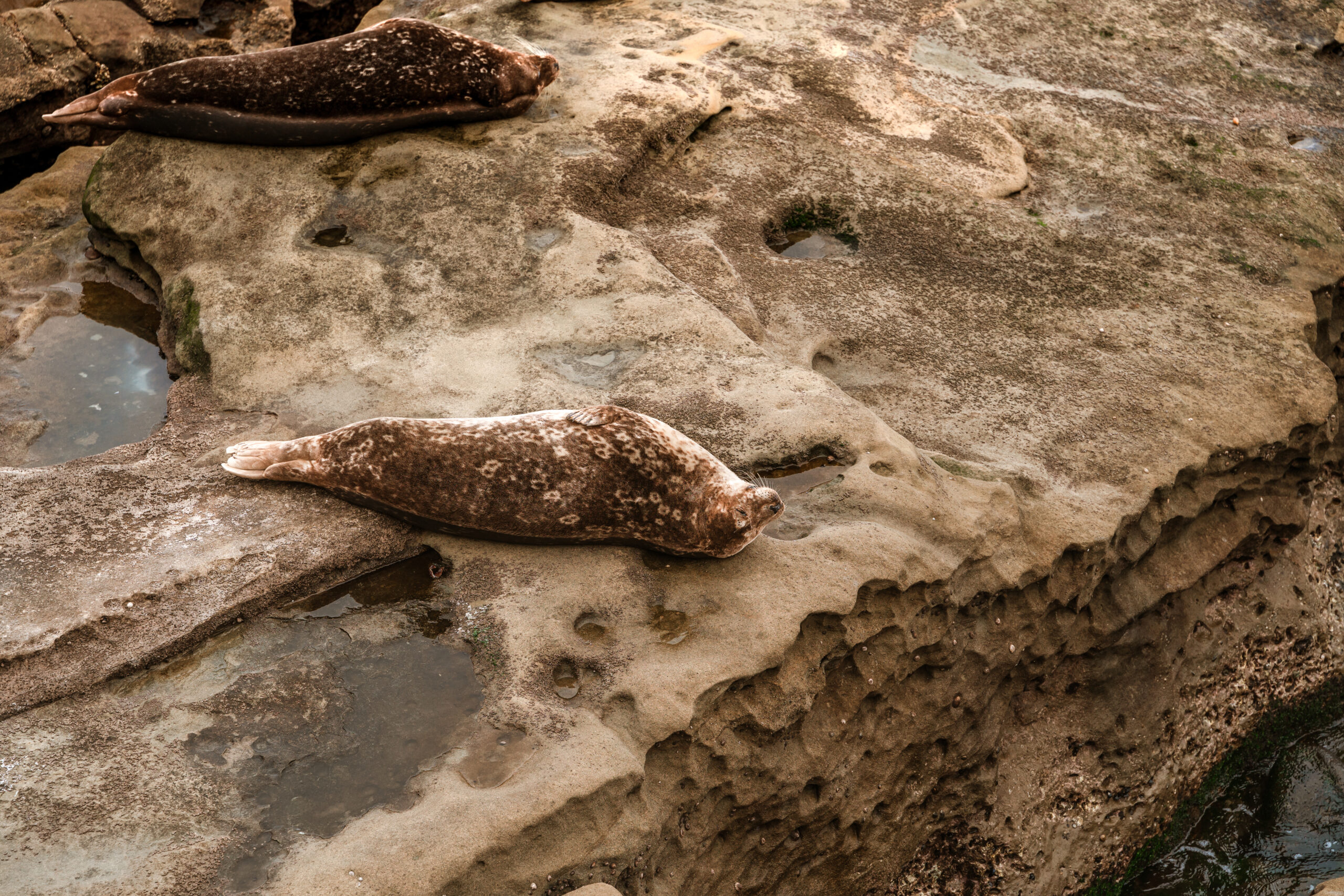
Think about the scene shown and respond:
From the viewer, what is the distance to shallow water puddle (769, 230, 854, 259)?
5.42 metres

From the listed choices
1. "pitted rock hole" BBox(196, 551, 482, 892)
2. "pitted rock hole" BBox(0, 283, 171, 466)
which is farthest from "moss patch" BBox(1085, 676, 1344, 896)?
"pitted rock hole" BBox(0, 283, 171, 466)

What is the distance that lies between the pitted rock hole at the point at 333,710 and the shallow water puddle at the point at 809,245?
2.64 metres

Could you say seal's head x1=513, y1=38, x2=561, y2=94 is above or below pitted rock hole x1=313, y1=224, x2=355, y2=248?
above

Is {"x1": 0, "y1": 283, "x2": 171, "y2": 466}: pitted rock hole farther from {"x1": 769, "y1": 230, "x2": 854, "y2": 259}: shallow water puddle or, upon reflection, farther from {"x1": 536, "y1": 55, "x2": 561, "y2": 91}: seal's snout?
{"x1": 769, "y1": 230, "x2": 854, "y2": 259}: shallow water puddle

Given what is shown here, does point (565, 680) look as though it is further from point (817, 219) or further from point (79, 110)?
point (79, 110)

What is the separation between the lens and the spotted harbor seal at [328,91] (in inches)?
211

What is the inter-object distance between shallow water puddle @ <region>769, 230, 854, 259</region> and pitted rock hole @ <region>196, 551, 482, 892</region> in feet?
8.66

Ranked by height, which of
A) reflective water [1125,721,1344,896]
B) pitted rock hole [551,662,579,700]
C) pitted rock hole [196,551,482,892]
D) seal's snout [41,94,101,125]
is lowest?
reflective water [1125,721,1344,896]

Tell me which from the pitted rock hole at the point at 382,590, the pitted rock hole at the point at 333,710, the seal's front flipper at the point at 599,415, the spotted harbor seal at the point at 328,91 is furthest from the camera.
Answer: the spotted harbor seal at the point at 328,91

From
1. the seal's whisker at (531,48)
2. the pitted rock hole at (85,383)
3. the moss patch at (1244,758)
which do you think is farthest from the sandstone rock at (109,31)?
the moss patch at (1244,758)

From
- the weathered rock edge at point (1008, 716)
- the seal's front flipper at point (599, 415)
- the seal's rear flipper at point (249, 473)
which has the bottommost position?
the weathered rock edge at point (1008, 716)

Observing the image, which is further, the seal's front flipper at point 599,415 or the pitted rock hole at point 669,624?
the seal's front flipper at point 599,415

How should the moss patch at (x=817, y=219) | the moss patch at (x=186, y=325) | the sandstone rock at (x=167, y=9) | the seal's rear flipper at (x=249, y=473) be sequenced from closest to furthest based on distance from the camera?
the seal's rear flipper at (x=249, y=473) → the moss patch at (x=186, y=325) → the moss patch at (x=817, y=219) → the sandstone rock at (x=167, y=9)

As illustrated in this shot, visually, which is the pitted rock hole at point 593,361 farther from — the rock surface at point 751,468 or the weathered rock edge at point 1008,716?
the weathered rock edge at point 1008,716
